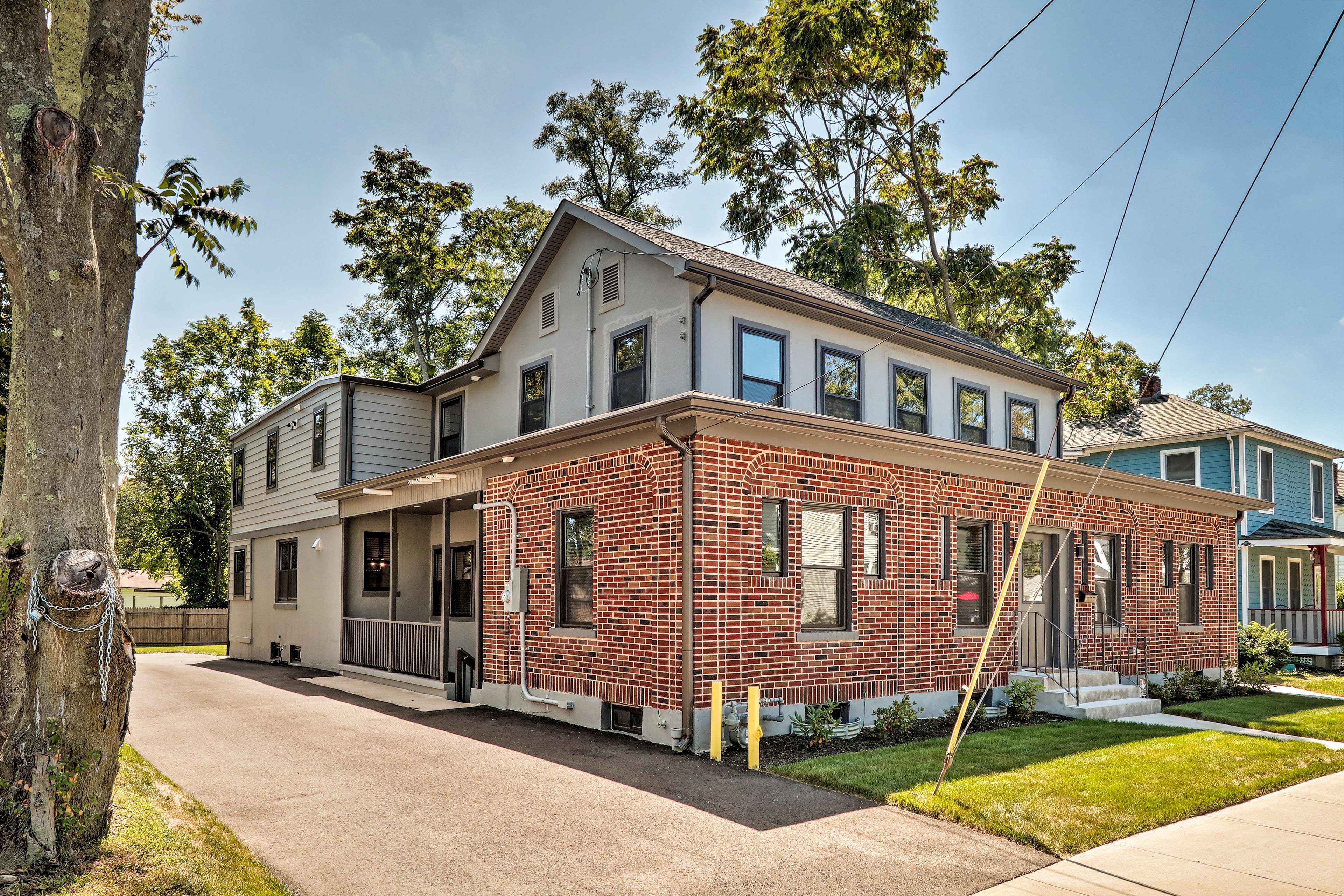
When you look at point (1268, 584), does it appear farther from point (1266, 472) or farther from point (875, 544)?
point (875, 544)

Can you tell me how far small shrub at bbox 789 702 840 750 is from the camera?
1039 cm

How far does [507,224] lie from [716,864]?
29763 millimetres

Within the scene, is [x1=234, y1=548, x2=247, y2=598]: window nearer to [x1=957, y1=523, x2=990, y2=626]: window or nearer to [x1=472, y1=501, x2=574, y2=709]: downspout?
[x1=472, y1=501, x2=574, y2=709]: downspout

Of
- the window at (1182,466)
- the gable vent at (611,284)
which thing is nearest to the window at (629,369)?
the gable vent at (611,284)

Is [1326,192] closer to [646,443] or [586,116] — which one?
[646,443]

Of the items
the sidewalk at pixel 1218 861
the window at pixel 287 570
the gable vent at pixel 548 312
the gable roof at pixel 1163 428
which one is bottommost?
the sidewalk at pixel 1218 861

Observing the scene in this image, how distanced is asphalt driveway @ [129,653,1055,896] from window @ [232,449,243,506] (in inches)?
568

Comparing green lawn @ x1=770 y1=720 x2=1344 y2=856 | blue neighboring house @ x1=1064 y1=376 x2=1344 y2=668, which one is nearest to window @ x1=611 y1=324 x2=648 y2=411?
green lawn @ x1=770 y1=720 x2=1344 y2=856

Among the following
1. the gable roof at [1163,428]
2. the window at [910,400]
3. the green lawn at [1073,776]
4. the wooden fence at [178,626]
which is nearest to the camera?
the green lawn at [1073,776]

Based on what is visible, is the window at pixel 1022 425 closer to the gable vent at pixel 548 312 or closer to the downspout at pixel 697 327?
the downspout at pixel 697 327

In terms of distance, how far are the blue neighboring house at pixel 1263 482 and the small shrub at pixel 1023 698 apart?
13450 mm

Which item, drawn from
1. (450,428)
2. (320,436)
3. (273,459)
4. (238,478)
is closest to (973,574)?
(450,428)

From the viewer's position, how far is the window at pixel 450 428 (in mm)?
19344

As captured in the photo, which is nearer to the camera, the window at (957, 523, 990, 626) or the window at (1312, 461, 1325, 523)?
the window at (957, 523, 990, 626)
